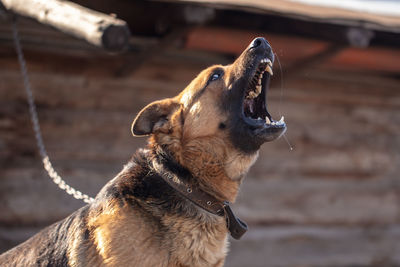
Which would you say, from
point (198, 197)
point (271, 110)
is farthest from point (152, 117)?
point (271, 110)

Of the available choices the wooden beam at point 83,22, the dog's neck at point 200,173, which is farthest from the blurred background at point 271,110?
the dog's neck at point 200,173

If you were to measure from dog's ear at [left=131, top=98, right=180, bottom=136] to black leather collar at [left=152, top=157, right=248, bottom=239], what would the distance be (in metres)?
0.19

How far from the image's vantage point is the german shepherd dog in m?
2.95

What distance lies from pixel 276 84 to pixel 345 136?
1.40m

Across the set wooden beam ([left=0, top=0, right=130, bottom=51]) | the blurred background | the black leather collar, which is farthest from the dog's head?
the blurred background

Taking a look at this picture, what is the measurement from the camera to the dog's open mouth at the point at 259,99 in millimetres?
3280

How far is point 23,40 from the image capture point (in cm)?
501

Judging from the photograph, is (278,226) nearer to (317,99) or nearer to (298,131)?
(298,131)

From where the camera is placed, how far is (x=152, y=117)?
325cm

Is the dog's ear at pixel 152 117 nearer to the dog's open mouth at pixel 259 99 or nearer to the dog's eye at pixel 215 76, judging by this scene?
the dog's eye at pixel 215 76

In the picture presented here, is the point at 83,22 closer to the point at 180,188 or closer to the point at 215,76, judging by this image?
the point at 215,76

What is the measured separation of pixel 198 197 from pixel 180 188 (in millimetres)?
121

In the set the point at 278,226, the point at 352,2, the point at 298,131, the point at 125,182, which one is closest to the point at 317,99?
the point at 298,131

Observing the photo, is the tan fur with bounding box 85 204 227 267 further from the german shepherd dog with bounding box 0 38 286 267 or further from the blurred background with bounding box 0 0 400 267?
the blurred background with bounding box 0 0 400 267
